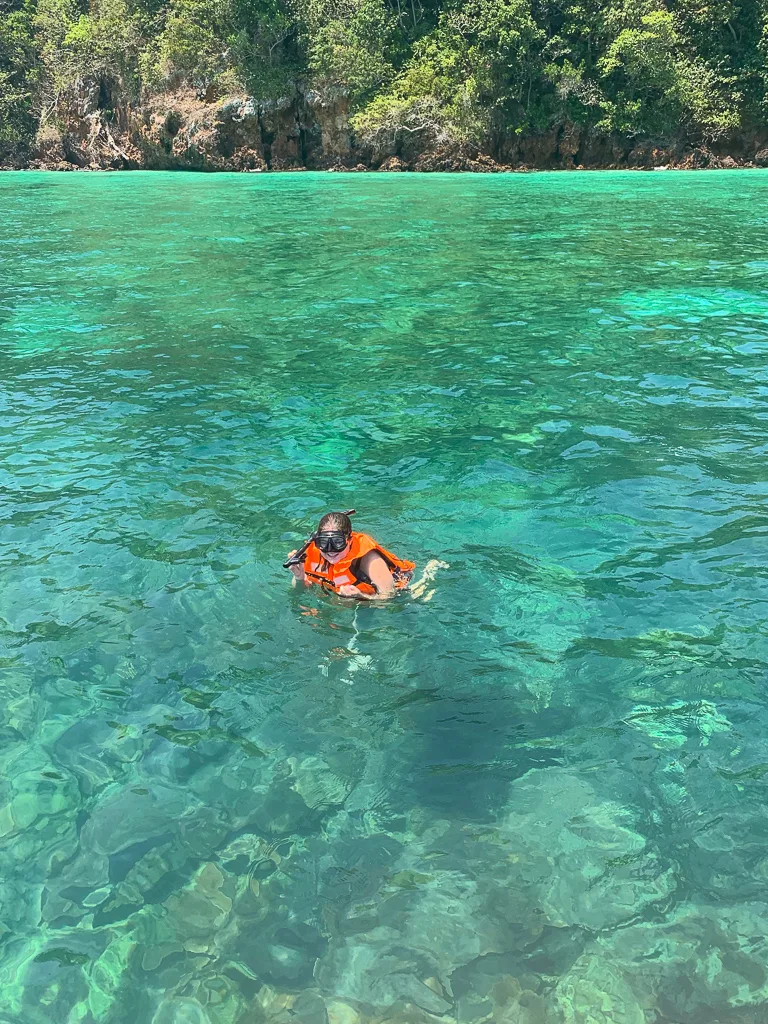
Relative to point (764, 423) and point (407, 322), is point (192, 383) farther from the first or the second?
point (764, 423)

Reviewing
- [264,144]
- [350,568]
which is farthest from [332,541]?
[264,144]

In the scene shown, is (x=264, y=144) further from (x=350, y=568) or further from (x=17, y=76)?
(x=350, y=568)

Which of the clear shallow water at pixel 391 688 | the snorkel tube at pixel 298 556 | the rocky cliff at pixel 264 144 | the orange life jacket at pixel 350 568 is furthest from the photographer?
the rocky cliff at pixel 264 144

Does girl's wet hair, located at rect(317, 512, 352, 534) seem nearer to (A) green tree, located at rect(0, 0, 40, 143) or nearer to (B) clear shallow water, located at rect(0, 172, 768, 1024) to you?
(B) clear shallow water, located at rect(0, 172, 768, 1024)

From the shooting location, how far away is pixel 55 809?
4117 mm

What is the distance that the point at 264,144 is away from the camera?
50312 mm

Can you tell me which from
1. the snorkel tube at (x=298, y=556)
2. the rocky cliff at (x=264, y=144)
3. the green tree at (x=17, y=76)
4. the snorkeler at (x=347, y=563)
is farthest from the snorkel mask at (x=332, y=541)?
the green tree at (x=17, y=76)

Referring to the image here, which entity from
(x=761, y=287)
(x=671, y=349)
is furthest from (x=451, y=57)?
(x=671, y=349)

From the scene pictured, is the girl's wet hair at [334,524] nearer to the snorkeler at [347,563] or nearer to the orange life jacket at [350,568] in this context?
the snorkeler at [347,563]

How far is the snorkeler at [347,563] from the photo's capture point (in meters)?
5.51

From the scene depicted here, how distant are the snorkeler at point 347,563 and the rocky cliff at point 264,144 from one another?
44181 millimetres

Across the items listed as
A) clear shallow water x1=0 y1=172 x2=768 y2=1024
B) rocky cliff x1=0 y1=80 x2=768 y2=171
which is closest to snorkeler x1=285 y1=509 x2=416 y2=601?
clear shallow water x1=0 y1=172 x2=768 y2=1024

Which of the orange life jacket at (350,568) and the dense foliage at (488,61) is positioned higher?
the dense foliage at (488,61)

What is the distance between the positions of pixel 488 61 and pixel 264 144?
15920 millimetres
